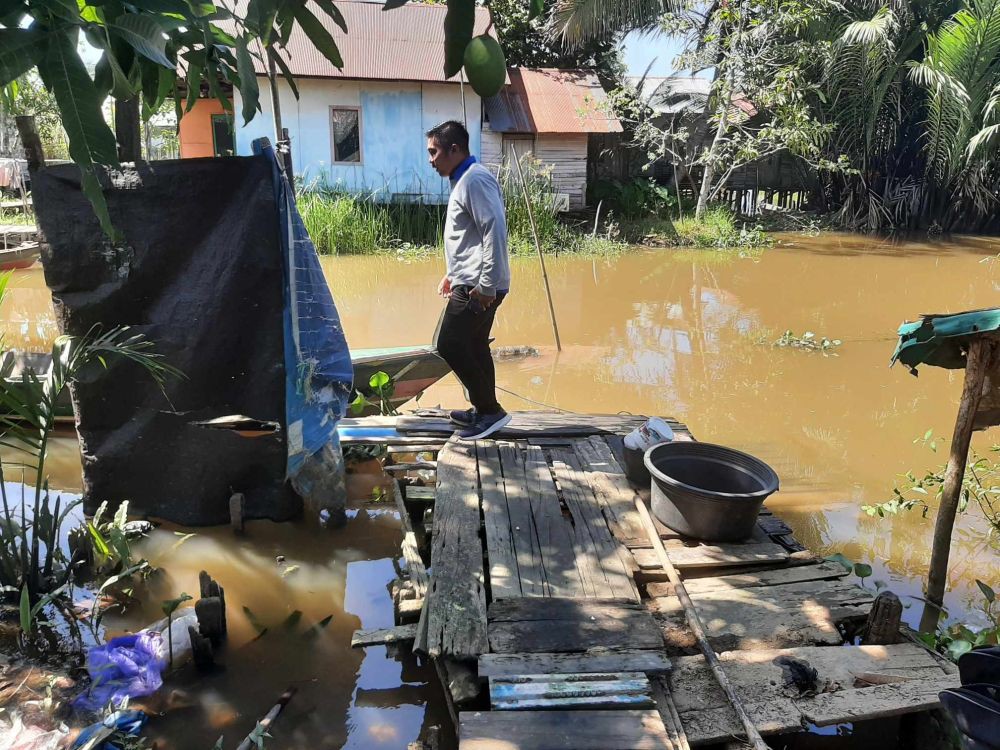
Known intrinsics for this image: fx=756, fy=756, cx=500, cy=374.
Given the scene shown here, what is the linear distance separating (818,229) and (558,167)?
6.82m

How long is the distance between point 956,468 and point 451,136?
3.04 metres

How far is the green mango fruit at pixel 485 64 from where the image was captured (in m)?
1.48

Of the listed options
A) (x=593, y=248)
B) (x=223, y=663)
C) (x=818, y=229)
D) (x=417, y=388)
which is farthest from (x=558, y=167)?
(x=223, y=663)

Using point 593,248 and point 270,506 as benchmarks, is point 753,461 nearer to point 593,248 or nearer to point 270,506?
point 270,506

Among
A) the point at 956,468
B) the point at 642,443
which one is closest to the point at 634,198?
the point at 642,443

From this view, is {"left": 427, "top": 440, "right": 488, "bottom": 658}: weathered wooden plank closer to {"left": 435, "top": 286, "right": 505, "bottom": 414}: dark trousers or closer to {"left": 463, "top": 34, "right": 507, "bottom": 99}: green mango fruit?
{"left": 435, "top": 286, "right": 505, "bottom": 414}: dark trousers

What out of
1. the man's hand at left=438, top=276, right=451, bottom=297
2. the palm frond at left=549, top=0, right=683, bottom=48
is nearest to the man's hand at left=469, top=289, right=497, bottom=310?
the man's hand at left=438, top=276, right=451, bottom=297

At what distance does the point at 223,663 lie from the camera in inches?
127

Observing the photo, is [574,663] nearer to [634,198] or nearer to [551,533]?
[551,533]

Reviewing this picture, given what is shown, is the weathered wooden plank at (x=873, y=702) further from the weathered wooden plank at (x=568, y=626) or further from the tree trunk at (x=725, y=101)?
the tree trunk at (x=725, y=101)

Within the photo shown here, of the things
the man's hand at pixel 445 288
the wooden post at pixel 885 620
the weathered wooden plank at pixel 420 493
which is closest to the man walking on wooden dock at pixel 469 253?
the man's hand at pixel 445 288

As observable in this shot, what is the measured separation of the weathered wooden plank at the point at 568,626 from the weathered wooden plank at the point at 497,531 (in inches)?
5.3

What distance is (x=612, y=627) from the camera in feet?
9.09

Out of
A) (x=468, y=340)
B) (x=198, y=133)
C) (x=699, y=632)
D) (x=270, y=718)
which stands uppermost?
(x=198, y=133)
